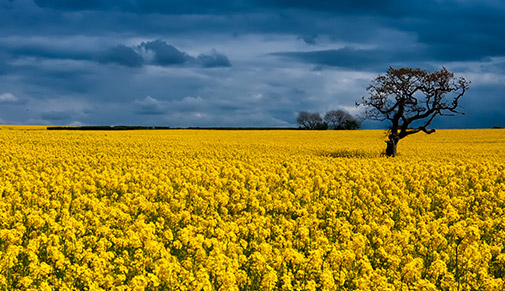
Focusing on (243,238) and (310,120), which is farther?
(310,120)

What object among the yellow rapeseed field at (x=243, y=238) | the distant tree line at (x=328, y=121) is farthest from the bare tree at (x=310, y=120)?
the yellow rapeseed field at (x=243, y=238)

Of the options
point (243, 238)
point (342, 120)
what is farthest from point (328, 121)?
point (243, 238)

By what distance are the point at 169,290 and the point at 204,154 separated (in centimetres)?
2442

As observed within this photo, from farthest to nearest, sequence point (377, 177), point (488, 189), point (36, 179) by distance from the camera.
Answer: point (377, 177), point (488, 189), point (36, 179)

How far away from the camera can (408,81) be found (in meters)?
36.1

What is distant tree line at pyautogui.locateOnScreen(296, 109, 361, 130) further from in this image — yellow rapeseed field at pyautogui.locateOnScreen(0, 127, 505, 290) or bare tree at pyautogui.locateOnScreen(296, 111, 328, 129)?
yellow rapeseed field at pyautogui.locateOnScreen(0, 127, 505, 290)

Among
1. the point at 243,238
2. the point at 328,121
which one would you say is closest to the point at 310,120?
the point at 328,121

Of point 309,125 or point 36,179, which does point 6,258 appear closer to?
point 36,179

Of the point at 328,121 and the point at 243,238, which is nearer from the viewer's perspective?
the point at 243,238

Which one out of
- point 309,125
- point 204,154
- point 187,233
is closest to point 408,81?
point 204,154

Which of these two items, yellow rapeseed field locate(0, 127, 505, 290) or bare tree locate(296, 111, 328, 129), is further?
bare tree locate(296, 111, 328, 129)

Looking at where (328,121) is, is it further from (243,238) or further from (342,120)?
(243,238)

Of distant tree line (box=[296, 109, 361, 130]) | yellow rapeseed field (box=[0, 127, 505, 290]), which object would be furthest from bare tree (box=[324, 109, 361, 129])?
yellow rapeseed field (box=[0, 127, 505, 290])

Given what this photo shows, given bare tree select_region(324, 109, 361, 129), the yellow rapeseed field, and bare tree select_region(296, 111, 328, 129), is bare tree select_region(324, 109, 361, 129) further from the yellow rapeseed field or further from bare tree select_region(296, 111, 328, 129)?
the yellow rapeseed field
